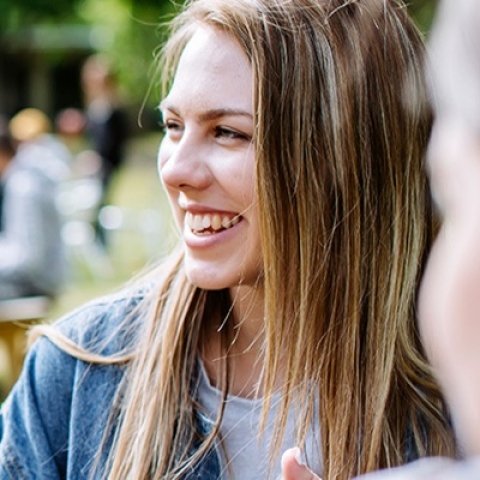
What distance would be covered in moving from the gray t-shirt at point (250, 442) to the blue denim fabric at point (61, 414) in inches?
1.2

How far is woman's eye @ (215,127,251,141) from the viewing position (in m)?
1.95

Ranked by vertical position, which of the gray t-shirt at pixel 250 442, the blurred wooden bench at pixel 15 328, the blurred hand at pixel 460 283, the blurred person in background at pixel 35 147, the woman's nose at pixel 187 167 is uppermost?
the blurred person in background at pixel 35 147

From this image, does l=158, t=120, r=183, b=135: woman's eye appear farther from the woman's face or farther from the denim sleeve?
the denim sleeve

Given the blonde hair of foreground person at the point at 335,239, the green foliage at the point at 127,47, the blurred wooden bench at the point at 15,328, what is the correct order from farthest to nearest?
the green foliage at the point at 127,47 → the blurred wooden bench at the point at 15,328 → the blonde hair of foreground person at the point at 335,239

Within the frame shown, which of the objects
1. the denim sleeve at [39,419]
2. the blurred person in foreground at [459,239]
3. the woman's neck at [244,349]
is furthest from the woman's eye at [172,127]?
the blurred person in foreground at [459,239]

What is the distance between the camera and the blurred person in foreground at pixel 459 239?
71 cm

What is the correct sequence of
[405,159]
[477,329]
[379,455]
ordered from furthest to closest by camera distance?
1. [405,159]
2. [379,455]
3. [477,329]

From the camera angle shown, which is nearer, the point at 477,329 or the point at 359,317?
the point at 477,329

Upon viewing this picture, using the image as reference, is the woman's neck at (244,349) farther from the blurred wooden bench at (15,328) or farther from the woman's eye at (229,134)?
the blurred wooden bench at (15,328)

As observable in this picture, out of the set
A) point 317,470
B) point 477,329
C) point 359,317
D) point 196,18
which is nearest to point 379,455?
point 317,470

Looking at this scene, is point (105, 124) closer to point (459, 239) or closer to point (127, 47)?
point (459, 239)

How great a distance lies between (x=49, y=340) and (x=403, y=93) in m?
0.83

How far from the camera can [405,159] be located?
2.01 m

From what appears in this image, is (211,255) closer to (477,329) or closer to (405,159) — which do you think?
(405,159)
